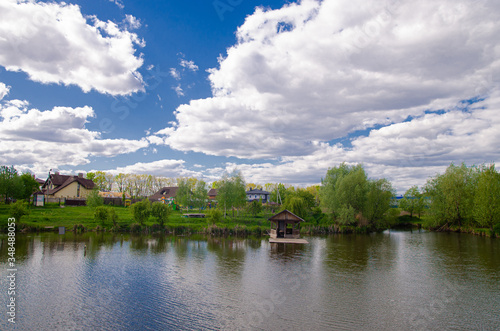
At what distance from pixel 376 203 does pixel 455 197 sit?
14453 mm

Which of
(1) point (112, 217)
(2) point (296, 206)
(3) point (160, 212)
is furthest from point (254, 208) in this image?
(1) point (112, 217)

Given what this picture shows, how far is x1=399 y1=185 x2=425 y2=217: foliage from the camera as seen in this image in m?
81.1

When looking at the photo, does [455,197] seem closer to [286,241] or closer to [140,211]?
[286,241]

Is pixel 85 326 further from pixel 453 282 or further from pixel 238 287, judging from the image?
pixel 453 282

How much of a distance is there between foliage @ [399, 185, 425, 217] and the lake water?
52773mm

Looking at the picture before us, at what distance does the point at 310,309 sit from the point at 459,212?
59.2 m

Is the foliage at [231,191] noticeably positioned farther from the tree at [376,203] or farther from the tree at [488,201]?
the tree at [488,201]

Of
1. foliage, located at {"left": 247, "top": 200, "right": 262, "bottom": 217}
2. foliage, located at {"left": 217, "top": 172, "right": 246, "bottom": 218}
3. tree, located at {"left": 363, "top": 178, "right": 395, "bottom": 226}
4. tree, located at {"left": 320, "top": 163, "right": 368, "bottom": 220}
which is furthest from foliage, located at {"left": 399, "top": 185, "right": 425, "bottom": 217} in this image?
foliage, located at {"left": 217, "top": 172, "right": 246, "bottom": 218}

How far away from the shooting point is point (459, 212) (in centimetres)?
6153

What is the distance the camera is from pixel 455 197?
61.4 metres

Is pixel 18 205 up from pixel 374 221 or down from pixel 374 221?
up

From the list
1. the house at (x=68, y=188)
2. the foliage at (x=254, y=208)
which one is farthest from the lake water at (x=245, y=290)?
the house at (x=68, y=188)

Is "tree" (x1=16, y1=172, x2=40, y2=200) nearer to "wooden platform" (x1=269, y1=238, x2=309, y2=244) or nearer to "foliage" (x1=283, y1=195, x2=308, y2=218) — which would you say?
"wooden platform" (x1=269, y1=238, x2=309, y2=244)

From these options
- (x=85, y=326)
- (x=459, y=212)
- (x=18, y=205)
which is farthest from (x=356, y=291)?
(x=459, y=212)
